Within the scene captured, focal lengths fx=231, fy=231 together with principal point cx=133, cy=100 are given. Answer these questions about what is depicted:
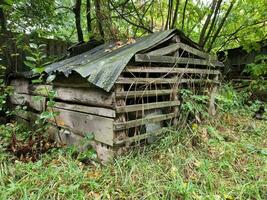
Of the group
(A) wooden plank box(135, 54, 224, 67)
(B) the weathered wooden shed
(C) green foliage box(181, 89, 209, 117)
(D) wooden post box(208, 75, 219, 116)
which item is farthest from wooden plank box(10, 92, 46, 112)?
(D) wooden post box(208, 75, 219, 116)

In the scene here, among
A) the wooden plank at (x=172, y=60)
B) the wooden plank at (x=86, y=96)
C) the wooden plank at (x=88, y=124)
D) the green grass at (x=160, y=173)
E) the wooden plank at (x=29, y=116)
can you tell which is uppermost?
the wooden plank at (x=172, y=60)

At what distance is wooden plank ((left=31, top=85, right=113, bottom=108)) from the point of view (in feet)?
9.40

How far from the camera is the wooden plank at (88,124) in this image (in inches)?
112

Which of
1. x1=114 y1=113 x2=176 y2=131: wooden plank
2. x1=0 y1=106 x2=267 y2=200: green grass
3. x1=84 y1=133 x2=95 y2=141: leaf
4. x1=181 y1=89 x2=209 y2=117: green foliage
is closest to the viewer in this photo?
x1=0 y1=106 x2=267 y2=200: green grass

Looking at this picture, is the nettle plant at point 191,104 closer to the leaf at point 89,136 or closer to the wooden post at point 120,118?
the wooden post at point 120,118

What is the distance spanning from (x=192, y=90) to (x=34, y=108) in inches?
115

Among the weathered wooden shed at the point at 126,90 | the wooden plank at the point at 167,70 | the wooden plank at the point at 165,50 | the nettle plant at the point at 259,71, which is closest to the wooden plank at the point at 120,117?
the weathered wooden shed at the point at 126,90

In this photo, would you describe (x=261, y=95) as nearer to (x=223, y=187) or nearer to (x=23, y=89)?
(x=223, y=187)

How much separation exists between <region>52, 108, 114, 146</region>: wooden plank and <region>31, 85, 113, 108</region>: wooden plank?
0.18 meters

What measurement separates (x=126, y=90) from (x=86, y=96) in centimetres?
56

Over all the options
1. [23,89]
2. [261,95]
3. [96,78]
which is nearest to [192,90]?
[96,78]

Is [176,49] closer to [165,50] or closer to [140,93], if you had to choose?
[165,50]

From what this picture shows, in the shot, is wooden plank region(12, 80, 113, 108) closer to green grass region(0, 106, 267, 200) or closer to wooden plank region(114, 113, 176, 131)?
wooden plank region(114, 113, 176, 131)

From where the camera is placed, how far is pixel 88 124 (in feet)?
10.3
